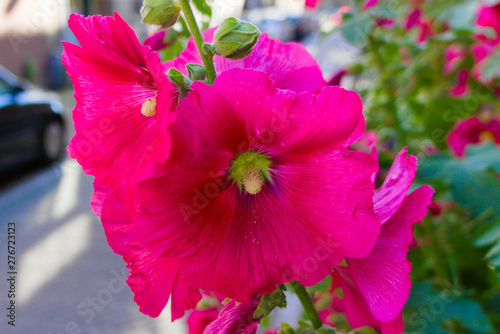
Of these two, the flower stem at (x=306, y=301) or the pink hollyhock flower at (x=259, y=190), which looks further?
the flower stem at (x=306, y=301)

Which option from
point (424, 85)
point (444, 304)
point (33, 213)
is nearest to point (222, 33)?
point (444, 304)

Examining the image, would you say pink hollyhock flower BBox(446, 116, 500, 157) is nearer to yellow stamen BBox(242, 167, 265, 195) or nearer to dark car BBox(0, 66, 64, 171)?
yellow stamen BBox(242, 167, 265, 195)

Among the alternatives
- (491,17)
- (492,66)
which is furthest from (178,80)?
(491,17)

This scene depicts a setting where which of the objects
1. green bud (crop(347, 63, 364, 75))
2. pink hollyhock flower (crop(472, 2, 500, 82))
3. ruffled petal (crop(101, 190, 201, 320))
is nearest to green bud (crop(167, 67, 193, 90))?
ruffled petal (crop(101, 190, 201, 320))

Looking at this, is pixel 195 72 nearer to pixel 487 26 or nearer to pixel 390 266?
pixel 390 266

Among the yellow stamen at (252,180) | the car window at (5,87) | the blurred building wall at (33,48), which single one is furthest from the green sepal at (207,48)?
the blurred building wall at (33,48)

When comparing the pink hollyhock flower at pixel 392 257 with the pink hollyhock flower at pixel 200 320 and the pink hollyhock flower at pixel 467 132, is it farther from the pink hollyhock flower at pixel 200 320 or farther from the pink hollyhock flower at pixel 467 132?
the pink hollyhock flower at pixel 467 132

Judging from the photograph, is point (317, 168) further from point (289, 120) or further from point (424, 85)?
point (424, 85)
